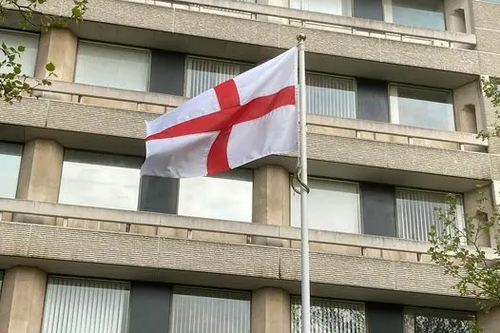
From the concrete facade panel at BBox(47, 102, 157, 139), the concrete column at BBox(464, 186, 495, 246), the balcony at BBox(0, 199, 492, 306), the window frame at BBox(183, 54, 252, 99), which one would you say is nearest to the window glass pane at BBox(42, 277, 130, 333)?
the balcony at BBox(0, 199, 492, 306)

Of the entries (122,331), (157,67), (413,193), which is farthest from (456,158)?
(122,331)

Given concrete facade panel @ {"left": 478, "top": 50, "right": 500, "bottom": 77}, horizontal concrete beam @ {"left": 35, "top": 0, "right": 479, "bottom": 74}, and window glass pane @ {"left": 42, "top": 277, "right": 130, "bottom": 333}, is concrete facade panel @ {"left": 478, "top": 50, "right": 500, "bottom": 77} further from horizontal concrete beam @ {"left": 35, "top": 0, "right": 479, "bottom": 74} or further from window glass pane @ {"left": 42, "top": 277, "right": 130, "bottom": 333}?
window glass pane @ {"left": 42, "top": 277, "right": 130, "bottom": 333}

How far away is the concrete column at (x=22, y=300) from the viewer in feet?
53.4

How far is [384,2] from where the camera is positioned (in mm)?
22656

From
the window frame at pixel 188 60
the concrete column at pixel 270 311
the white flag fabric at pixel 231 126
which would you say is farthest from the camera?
the window frame at pixel 188 60

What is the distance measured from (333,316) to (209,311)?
10.3 ft

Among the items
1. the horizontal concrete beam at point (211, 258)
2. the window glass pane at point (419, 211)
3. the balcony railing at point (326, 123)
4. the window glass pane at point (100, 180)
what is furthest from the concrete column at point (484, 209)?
the window glass pane at point (100, 180)

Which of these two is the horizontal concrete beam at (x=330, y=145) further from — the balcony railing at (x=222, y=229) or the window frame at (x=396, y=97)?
the balcony railing at (x=222, y=229)

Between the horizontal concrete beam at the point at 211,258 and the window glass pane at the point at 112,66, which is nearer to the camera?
the horizontal concrete beam at the point at 211,258

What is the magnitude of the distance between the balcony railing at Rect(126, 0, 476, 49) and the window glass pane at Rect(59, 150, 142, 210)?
4782mm

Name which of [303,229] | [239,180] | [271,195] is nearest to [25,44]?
[239,180]

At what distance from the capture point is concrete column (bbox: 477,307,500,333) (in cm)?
1875

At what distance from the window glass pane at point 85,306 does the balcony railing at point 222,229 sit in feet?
4.64

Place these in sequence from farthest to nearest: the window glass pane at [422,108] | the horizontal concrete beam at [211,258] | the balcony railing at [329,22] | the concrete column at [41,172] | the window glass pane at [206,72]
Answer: the window glass pane at [422,108] < the balcony railing at [329,22] < the window glass pane at [206,72] < the concrete column at [41,172] < the horizontal concrete beam at [211,258]
